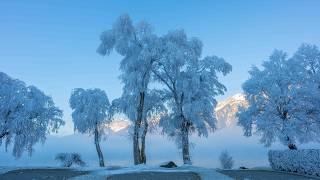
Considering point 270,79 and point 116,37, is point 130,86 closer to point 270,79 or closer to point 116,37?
point 116,37

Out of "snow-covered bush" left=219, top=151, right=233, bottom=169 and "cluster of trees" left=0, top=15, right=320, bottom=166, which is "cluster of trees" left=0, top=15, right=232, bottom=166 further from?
"snow-covered bush" left=219, top=151, right=233, bottom=169

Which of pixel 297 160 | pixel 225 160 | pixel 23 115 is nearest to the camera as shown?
pixel 297 160

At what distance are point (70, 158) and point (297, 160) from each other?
25.3 metres

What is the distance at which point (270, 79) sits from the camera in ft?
139

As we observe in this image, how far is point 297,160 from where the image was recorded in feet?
91.8

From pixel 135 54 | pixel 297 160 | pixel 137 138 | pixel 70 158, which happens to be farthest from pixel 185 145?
pixel 70 158

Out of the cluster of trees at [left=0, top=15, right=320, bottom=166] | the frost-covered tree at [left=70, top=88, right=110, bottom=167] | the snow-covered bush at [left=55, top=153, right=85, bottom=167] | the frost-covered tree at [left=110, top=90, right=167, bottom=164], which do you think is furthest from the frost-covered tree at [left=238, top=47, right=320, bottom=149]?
the snow-covered bush at [left=55, top=153, right=85, bottom=167]

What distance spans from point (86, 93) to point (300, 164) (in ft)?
83.1

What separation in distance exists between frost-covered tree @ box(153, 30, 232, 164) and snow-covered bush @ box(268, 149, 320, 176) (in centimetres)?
834

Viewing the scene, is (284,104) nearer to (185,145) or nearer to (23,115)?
(185,145)

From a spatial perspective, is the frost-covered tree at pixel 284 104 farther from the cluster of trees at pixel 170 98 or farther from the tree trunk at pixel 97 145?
the tree trunk at pixel 97 145

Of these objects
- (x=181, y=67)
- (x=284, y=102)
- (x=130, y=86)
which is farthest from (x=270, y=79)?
(x=130, y=86)

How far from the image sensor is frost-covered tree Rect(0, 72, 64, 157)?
34312 millimetres

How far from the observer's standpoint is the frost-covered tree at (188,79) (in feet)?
125
